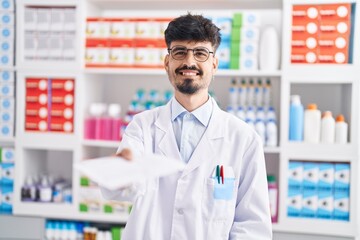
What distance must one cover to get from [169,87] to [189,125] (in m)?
1.67

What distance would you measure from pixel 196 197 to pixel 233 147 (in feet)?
0.81

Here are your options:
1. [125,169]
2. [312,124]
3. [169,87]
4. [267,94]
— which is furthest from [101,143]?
[125,169]

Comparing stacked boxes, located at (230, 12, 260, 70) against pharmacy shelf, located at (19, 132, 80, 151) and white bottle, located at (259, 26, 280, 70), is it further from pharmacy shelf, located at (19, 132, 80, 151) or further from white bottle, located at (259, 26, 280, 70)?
pharmacy shelf, located at (19, 132, 80, 151)

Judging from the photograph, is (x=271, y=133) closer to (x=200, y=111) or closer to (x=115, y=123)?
(x=115, y=123)

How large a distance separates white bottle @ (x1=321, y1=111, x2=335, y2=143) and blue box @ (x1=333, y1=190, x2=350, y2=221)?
1.15ft

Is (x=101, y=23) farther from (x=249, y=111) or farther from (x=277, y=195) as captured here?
(x=277, y=195)

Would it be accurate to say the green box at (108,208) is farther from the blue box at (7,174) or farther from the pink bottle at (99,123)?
the blue box at (7,174)

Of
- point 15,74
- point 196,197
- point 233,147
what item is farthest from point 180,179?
point 15,74

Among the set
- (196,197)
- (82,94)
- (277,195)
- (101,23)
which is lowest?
(277,195)

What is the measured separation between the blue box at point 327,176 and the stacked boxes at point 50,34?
1862 mm

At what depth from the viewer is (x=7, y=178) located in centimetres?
320

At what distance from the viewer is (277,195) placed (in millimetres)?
2947

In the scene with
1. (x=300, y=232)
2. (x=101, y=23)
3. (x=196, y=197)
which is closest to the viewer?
(x=196, y=197)

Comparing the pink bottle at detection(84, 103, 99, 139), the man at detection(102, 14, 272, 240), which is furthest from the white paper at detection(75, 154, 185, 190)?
the pink bottle at detection(84, 103, 99, 139)
